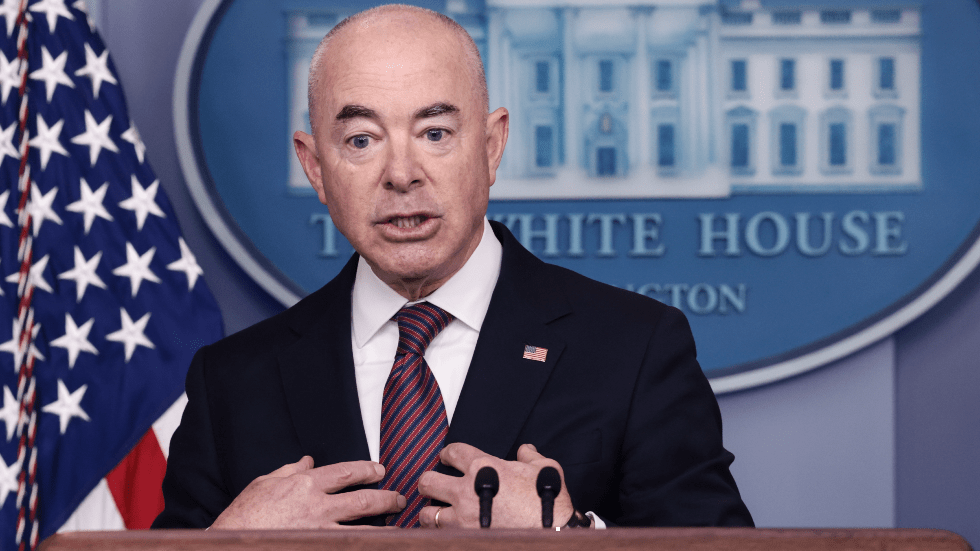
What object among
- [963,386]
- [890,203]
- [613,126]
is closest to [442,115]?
[613,126]

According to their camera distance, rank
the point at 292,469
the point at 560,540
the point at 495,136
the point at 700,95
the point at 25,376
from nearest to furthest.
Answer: the point at 560,540, the point at 292,469, the point at 495,136, the point at 25,376, the point at 700,95

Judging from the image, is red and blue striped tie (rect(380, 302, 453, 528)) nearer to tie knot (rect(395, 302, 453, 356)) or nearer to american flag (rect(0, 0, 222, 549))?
tie knot (rect(395, 302, 453, 356))

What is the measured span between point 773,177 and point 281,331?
1679 mm

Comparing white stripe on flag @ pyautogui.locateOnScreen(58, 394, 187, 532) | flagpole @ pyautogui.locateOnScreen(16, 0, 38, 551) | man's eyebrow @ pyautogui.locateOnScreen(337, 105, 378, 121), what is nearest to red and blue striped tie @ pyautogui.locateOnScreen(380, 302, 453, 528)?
man's eyebrow @ pyautogui.locateOnScreen(337, 105, 378, 121)

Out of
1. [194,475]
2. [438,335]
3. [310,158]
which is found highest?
[310,158]

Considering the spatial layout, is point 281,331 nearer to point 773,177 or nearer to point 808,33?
point 773,177

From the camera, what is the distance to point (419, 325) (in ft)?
4.95

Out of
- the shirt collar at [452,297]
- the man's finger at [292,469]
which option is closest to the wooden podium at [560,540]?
the man's finger at [292,469]

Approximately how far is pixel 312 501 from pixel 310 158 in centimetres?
60

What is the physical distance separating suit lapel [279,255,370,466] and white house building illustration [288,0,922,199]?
4.01 feet

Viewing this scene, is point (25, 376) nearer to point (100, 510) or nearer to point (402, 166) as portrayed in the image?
point (100, 510)

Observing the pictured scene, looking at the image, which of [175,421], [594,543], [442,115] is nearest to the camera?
[594,543]

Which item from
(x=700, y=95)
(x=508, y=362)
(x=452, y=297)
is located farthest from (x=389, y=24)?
(x=700, y=95)

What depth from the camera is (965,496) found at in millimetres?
2730
